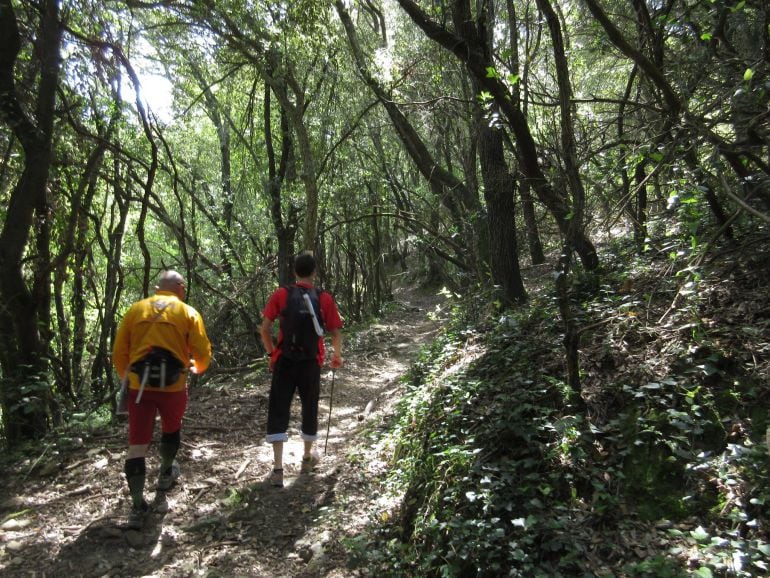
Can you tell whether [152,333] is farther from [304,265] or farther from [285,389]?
[304,265]

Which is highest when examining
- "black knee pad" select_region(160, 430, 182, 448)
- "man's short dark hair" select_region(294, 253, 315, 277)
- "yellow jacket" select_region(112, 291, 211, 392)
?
"man's short dark hair" select_region(294, 253, 315, 277)

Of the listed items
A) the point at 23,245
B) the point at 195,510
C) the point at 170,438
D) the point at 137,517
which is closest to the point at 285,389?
the point at 170,438

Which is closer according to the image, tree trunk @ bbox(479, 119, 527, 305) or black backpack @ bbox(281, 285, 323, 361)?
black backpack @ bbox(281, 285, 323, 361)

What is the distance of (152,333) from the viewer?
4113 millimetres

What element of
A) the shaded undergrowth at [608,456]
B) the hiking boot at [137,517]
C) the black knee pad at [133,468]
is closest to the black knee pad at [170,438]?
the black knee pad at [133,468]

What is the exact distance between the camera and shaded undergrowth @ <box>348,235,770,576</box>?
277cm

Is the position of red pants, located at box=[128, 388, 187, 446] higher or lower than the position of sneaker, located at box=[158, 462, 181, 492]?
higher

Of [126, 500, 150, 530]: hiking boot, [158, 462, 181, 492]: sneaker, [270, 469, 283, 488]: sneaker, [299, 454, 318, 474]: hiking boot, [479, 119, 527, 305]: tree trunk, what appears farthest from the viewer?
[479, 119, 527, 305]: tree trunk

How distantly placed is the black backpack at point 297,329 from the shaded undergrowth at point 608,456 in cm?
131

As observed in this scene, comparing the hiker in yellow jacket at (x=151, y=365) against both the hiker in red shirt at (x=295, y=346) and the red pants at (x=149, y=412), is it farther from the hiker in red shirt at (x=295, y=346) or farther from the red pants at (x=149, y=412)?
the hiker in red shirt at (x=295, y=346)

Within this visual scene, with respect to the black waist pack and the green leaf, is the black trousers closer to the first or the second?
the black waist pack

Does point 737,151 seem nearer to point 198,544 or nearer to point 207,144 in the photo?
point 198,544

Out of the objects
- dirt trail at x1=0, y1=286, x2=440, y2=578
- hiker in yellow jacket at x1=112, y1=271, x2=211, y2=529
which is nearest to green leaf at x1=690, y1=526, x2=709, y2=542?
dirt trail at x1=0, y1=286, x2=440, y2=578

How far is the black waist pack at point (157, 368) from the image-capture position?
403 cm
